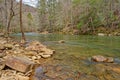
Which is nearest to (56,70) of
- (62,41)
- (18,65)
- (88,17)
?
(18,65)

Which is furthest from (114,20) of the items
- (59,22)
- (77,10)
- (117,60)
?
(117,60)

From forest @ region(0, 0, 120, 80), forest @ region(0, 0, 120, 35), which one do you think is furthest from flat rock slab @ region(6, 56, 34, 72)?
forest @ region(0, 0, 120, 35)

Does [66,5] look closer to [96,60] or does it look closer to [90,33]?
[90,33]

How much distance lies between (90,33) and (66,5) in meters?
18.1

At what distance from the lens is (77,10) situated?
43438mm

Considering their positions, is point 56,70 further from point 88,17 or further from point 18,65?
point 88,17

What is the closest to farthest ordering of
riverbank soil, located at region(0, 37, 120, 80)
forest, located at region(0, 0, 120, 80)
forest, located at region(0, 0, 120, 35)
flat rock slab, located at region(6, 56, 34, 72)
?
riverbank soil, located at region(0, 37, 120, 80) → flat rock slab, located at region(6, 56, 34, 72) → forest, located at region(0, 0, 120, 80) → forest, located at region(0, 0, 120, 35)

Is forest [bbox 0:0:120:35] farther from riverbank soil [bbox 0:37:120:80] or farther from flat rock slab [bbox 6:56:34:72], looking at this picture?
flat rock slab [bbox 6:56:34:72]

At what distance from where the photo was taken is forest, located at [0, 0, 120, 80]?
7.62 m

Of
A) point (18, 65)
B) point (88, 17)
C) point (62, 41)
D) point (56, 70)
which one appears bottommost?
point (56, 70)

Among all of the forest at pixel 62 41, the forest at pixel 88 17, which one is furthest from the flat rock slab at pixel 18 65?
the forest at pixel 88 17

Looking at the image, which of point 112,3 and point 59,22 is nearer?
point 112,3

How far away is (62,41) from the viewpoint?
1942 centimetres

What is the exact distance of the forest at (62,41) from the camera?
762 centimetres
